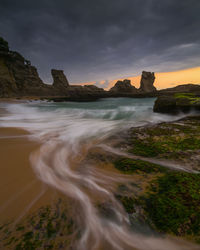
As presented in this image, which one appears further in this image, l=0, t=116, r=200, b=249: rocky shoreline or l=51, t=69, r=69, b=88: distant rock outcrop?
l=51, t=69, r=69, b=88: distant rock outcrop

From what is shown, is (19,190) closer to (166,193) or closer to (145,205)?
(145,205)

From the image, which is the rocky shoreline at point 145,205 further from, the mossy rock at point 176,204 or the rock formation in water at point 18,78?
the rock formation in water at point 18,78

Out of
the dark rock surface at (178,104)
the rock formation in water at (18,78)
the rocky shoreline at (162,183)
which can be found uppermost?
the rock formation in water at (18,78)

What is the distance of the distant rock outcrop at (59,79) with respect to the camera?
60688 millimetres

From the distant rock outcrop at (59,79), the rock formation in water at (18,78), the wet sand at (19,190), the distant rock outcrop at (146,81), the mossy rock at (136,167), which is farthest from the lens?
the distant rock outcrop at (146,81)

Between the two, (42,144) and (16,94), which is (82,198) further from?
(16,94)

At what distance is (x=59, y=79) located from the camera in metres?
60.7

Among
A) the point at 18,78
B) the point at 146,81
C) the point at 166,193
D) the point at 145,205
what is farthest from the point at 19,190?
the point at 146,81

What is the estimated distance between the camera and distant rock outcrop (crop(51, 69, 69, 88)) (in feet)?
199

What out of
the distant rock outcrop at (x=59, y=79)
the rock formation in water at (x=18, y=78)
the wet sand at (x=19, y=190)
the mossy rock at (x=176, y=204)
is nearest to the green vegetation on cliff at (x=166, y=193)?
the mossy rock at (x=176, y=204)

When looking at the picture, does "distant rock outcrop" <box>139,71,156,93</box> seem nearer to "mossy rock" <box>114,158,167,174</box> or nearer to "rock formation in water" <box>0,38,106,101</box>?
"rock formation in water" <box>0,38,106,101</box>

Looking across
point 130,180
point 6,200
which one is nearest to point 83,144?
point 130,180

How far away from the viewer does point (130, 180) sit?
5.33 feet

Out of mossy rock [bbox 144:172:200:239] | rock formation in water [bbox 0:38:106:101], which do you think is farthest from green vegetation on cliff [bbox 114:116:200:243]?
rock formation in water [bbox 0:38:106:101]
